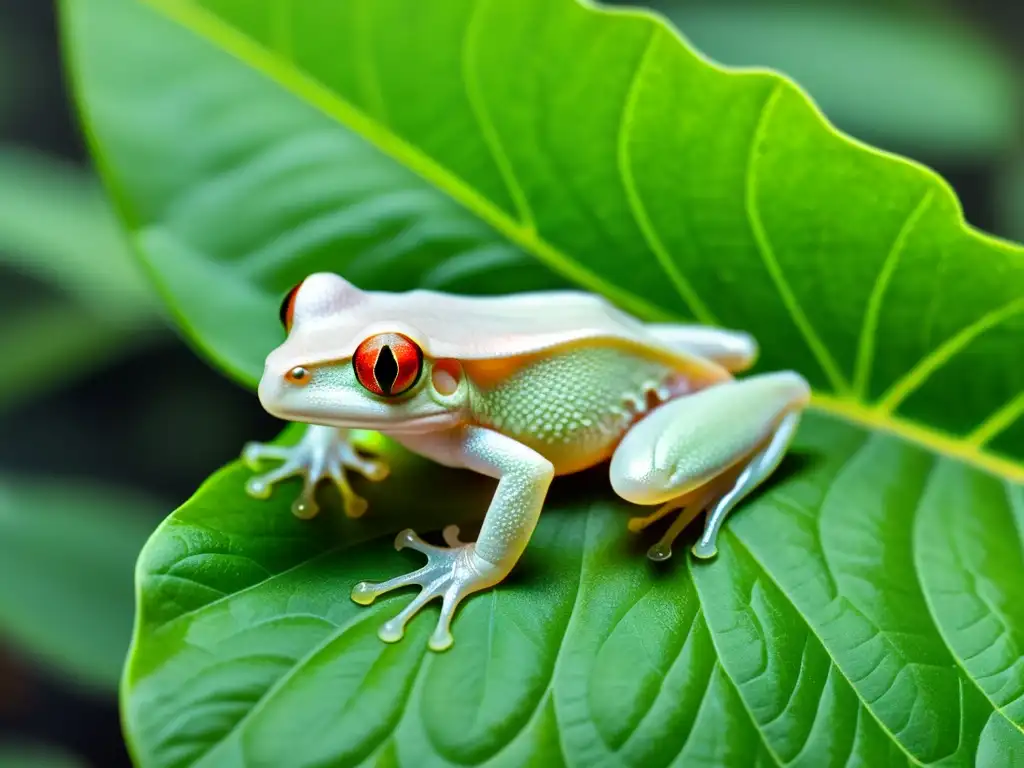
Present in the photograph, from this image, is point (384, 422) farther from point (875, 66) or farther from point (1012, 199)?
point (1012, 199)

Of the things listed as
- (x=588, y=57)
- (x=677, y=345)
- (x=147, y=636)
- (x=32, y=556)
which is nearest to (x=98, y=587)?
(x=32, y=556)

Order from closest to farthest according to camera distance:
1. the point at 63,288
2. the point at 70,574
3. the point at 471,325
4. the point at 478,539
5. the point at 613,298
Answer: the point at 478,539, the point at 471,325, the point at 613,298, the point at 70,574, the point at 63,288

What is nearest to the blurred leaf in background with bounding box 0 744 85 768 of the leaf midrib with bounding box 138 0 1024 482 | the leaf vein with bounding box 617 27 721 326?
the leaf midrib with bounding box 138 0 1024 482

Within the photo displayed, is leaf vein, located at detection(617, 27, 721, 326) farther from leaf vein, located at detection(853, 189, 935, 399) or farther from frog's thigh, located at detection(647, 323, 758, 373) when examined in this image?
leaf vein, located at detection(853, 189, 935, 399)

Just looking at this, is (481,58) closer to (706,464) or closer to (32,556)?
(706,464)

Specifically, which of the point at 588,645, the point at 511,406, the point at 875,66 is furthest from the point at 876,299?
the point at 875,66

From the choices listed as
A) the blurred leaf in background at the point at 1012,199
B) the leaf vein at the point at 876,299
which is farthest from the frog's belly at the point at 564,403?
the blurred leaf in background at the point at 1012,199
